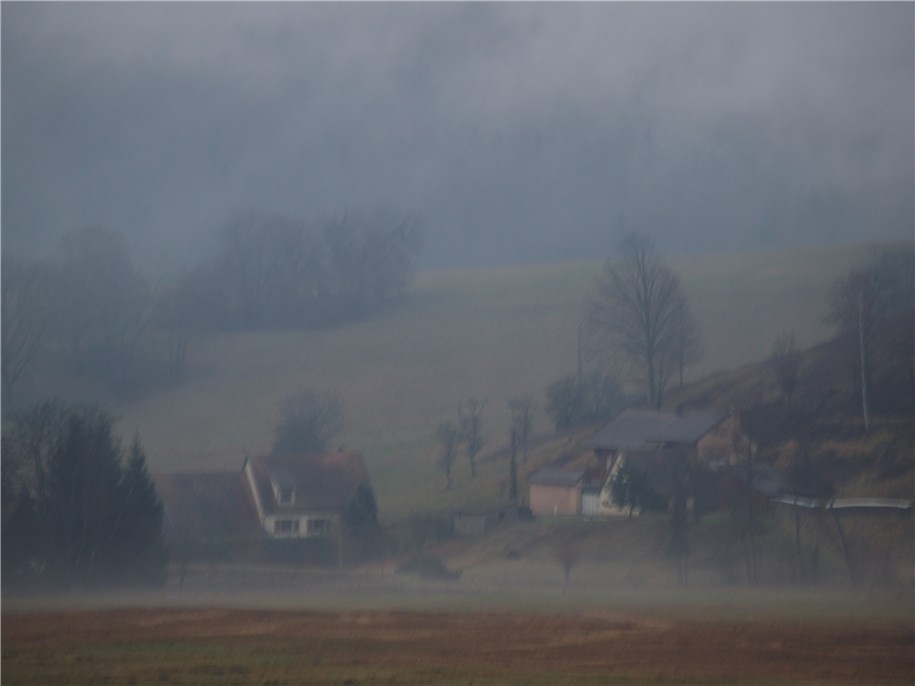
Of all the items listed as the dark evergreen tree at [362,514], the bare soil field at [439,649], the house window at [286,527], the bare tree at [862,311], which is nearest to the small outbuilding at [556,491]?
the bare soil field at [439,649]

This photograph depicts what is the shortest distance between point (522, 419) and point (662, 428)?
1.77m

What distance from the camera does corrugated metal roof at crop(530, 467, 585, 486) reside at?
11820 millimetres

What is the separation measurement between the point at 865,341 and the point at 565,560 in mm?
4697

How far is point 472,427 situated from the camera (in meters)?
12.1

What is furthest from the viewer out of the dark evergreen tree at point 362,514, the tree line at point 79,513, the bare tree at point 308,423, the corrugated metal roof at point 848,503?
the bare tree at point 308,423

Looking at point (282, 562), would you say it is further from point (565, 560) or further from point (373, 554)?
point (565, 560)

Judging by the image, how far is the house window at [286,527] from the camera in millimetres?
11867

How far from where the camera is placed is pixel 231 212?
43.4 ft

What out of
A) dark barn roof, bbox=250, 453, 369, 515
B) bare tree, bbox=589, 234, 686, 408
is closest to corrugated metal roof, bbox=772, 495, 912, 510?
bare tree, bbox=589, 234, 686, 408

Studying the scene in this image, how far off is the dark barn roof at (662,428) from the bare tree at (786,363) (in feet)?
2.97

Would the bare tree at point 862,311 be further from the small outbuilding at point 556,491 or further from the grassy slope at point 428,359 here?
the small outbuilding at point 556,491

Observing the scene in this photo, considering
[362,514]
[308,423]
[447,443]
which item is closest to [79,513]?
[308,423]

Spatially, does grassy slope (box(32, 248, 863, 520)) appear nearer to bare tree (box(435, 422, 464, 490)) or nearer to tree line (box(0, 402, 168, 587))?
bare tree (box(435, 422, 464, 490))

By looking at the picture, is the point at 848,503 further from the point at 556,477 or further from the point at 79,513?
the point at 79,513
